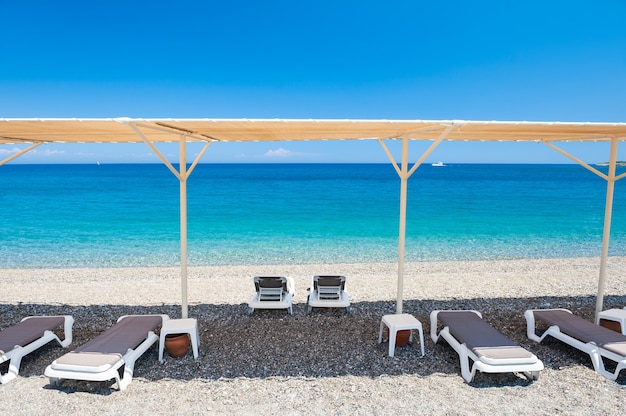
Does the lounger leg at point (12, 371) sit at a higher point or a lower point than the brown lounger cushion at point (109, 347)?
lower

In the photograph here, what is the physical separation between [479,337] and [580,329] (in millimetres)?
1285

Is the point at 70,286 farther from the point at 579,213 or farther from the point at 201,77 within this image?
the point at 579,213

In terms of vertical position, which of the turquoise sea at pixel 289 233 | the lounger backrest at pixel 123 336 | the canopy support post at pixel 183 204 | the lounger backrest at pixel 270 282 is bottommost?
the turquoise sea at pixel 289 233

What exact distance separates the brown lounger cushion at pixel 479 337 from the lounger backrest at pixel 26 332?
14.8ft

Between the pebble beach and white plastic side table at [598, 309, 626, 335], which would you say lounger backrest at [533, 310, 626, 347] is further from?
white plastic side table at [598, 309, 626, 335]

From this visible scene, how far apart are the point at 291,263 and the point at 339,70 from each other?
1718 centimetres

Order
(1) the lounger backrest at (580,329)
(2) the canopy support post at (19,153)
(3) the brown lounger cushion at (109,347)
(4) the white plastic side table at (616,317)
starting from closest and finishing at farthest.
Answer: (3) the brown lounger cushion at (109,347)
(1) the lounger backrest at (580,329)
(4) the white plastic side table at (616,317)
(2) the canopy support post at (19,153)

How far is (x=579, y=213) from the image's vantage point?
2156 centimetres

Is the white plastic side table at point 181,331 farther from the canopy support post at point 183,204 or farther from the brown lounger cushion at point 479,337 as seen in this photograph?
the brown lounger cushion at point 479,337

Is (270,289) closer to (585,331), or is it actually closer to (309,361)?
(309,361)

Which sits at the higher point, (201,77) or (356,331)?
(201,77)

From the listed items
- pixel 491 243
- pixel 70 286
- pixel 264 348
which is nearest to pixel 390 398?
pixel 264 348

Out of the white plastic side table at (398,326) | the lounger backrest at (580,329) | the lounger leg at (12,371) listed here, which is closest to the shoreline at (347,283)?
the lounger backrest at (580,329)

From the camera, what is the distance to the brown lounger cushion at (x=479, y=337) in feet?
11.3
